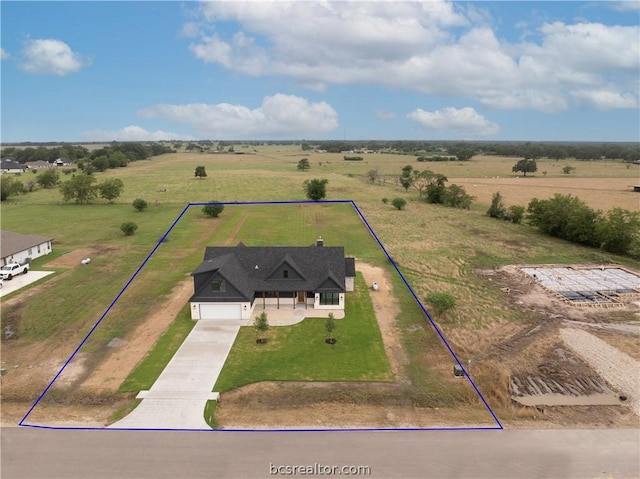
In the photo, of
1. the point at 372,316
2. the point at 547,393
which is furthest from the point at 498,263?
the point at 547,393

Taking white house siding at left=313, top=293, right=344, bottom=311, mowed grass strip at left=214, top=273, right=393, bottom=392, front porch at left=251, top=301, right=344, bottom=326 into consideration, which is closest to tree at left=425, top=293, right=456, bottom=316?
mowed grass strip at left=214, top=273, right=393, bottom=392

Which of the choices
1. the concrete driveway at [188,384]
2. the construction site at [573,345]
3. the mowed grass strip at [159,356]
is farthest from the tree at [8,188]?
the construction site at [573,345]

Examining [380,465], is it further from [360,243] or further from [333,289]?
[360,243]

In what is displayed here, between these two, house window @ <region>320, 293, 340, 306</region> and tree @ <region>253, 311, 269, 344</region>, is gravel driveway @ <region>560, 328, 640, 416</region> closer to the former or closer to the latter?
house window @ <region>320, 293, 340, 306</region>

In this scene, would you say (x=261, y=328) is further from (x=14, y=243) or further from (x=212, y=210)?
(x=212, y=210)

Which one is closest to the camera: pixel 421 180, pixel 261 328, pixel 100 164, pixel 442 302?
pixel 261 328

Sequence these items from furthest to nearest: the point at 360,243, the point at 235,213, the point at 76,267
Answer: the point at 235,213 → the point at 360,243 → the point at 76,267

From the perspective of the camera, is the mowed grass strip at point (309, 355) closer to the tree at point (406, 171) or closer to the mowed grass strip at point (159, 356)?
the mowed grass strip at point (159, 356)

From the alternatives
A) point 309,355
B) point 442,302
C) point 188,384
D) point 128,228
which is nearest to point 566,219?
point 442,302
